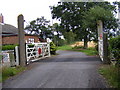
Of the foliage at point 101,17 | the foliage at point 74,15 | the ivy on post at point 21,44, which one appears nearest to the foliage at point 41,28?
the foliage at point 74,15

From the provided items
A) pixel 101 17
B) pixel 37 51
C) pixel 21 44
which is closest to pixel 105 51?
pixel 21 44

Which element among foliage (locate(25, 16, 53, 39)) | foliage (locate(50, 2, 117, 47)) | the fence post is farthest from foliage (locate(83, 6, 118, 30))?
foliage (locate(25, 16, 53, 39))

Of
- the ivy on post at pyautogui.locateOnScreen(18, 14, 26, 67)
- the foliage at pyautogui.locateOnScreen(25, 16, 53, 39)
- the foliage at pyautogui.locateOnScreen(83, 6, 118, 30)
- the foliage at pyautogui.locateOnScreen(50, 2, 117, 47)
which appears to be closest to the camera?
the ivy on post at pyautogui.locateOnScreen(18, 14, 26, 67)

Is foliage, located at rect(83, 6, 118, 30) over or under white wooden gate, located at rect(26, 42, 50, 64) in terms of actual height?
over

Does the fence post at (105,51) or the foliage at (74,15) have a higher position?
the foliage at (74,15)

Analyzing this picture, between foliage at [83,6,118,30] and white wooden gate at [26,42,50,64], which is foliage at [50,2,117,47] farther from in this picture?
white wooden gate at [26,42,50,64]

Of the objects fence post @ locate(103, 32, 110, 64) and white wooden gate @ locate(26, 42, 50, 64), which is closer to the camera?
fence post @ locate(103, 32, 110, 64)

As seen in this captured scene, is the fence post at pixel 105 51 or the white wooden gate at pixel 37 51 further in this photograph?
the white wooden gate at pixel 37 51

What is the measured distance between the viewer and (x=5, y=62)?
900 cm

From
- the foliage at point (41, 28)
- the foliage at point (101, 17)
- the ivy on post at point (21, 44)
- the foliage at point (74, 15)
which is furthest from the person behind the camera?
the foliage at point (41, 28)

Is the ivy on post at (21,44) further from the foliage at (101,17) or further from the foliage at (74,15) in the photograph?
the foliage at (74,15)

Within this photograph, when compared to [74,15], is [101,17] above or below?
below

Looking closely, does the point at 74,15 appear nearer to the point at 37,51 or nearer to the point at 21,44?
the point at 37,51

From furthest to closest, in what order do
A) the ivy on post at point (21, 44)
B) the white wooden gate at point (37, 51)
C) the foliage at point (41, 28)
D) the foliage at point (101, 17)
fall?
the foliage at point (41, 28)
the foliage at point (101, 17)
the white wooden gate at point (37, 51)
the ivy on post at point (21, 44)
